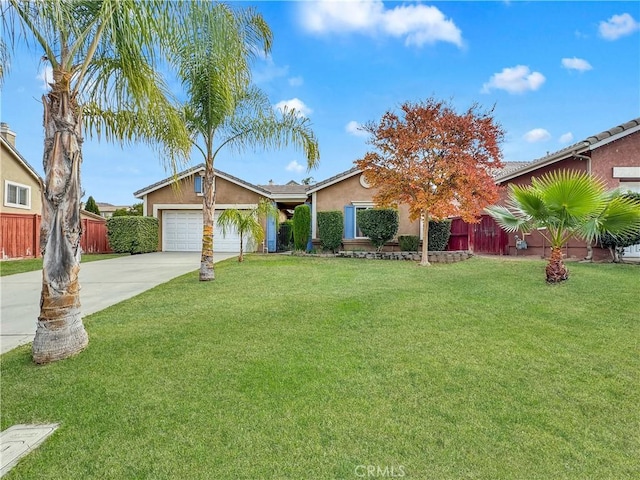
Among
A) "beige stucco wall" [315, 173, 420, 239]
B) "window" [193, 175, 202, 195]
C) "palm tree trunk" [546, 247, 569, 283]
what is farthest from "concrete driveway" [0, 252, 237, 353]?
"palm tree trunk" [546, 247, 569, 283]

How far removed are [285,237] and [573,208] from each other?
14683 millimetres

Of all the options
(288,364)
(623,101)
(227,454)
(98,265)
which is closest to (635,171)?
(623,101)

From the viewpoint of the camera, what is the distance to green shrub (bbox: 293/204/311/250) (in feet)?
52.7

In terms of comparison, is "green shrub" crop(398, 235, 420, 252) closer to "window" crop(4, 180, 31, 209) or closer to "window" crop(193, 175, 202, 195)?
"window" crop(193, 175, 202, 195)

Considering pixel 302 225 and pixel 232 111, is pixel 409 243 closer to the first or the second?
pixel 302 225

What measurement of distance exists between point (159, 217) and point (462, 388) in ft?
62.1

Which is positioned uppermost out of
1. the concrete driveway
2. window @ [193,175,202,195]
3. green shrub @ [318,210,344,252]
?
window @ [193,175,202,195]

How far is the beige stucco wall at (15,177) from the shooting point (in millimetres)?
15820

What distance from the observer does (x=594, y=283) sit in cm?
767

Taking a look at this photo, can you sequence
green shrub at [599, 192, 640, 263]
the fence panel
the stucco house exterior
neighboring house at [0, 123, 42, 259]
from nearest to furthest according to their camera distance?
green shrub at [599, 192, 640, 263] < the fence panel < neighboring house at [0, 123, 42, 259] < the stucco house exterior

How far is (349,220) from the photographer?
55.4 ft

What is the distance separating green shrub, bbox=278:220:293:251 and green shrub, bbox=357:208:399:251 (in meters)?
5.63

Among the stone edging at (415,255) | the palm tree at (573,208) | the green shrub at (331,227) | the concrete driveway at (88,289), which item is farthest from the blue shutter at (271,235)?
the palm tree at (573,208)

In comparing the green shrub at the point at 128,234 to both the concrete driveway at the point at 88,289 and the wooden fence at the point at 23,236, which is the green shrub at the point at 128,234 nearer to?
the wooden fence at the point at 23,236
